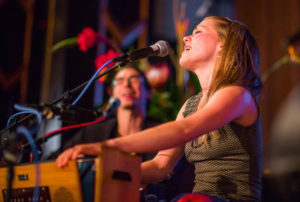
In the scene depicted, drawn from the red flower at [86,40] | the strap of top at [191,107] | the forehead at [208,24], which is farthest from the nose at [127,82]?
the forehead at [208,24]

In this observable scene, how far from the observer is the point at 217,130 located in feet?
5.83

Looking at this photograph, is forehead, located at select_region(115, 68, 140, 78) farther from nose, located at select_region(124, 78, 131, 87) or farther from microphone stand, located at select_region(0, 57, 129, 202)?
microphone stand, located at select_region(0, 57, 129, 202)

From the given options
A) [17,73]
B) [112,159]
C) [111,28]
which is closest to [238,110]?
[112,159]

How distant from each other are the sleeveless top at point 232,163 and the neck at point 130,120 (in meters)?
1.81

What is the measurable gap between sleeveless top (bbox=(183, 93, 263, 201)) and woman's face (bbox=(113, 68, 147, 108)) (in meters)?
1.91

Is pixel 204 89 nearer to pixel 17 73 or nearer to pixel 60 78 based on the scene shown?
pixel 60 78

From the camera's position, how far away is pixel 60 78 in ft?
13.4

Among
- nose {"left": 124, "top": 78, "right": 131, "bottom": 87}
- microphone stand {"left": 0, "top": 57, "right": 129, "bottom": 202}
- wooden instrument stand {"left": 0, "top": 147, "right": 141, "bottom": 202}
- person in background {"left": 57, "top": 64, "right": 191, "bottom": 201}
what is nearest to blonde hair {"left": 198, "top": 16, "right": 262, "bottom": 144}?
microphone stand {"left": 0, "top": 57, "right": 129, "bottom": 202}

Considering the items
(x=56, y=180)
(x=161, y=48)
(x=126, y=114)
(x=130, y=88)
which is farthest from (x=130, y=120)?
(x=56, y=180)

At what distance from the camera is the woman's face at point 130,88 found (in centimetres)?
367

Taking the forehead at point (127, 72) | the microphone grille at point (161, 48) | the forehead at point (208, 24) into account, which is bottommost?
the microphone grille at point (161, 48)

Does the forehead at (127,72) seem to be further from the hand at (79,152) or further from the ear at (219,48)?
the hand at (79,152)

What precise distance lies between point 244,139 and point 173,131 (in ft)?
1.60

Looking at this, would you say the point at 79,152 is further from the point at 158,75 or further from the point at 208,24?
the point at 158,75
